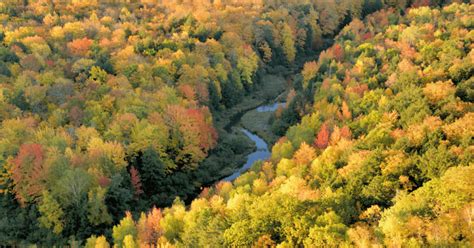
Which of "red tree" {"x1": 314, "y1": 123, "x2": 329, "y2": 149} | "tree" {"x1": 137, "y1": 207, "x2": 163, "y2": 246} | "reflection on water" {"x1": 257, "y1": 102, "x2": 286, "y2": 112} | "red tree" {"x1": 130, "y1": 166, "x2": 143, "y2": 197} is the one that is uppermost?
"red tree" {"x1": 314, "y1": 123, "x2": 329, "y2": 149}

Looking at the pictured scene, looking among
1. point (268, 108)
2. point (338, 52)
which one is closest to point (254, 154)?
point (268, 108)

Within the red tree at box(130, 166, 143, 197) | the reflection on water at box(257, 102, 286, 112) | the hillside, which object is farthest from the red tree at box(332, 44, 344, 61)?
the red tree at box(130, 166, 143, 197)

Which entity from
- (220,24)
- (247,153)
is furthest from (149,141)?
(220,24)

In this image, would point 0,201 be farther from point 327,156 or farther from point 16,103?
point 327,156

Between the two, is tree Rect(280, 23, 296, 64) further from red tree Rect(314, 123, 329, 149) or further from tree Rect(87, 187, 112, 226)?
tree Rect(87, 187, 112, 226)

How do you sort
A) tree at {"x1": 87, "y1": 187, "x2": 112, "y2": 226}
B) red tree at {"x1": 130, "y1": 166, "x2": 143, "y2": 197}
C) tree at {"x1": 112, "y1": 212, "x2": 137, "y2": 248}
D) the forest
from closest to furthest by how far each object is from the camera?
the forest
tree at {"x1": 112, "y1": 212, "x2": 137, "y2": 248}
tree at {"x1": 87, "y1": 187, "x2": 112, "y2": 226}
red tree at {"x1": 130, "y1": 166, "x2": 143, "y2": 197}
